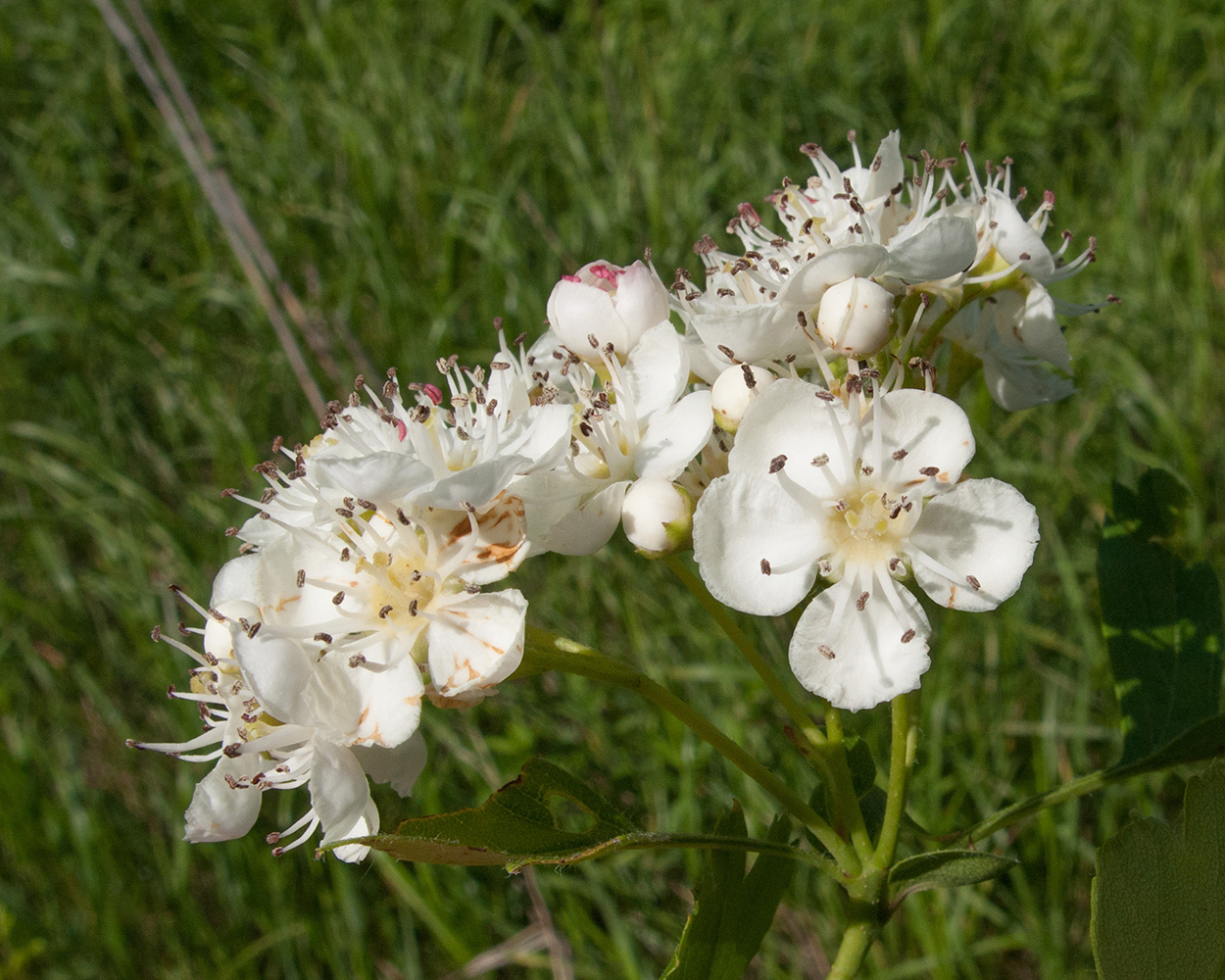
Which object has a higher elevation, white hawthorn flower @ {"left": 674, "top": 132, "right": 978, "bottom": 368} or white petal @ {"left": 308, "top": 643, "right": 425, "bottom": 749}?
white hawthorn flower @ {"left": 674, "top": 132, "right": 978, "bottom": 368}

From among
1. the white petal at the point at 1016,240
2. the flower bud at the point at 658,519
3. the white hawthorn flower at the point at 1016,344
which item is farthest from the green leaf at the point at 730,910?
the white petal at the point at 1016,240

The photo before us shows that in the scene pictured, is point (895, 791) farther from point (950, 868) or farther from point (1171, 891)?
point (1171, 891)

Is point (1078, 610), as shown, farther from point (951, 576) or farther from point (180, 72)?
point (180, 72)

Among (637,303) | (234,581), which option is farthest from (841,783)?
(234,581)

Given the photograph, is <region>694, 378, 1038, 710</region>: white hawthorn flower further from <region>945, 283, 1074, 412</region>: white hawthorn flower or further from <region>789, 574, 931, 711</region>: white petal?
<region>945, 283, 1074, 412</region>: white hawthorn flower

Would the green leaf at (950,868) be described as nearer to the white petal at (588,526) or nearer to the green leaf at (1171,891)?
the green leaf at (1171,891)

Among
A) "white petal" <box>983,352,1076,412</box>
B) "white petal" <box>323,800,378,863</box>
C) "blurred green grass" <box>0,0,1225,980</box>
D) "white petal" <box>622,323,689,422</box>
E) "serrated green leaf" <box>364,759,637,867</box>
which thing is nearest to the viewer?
"serrated green leaf" <box>364,759,637,867</box>

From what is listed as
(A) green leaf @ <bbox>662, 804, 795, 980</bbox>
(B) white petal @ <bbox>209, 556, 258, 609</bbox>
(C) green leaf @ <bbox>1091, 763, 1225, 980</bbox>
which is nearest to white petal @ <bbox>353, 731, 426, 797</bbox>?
(B) white petal @ <bbox>209, 556, 258, 609</bbox>
